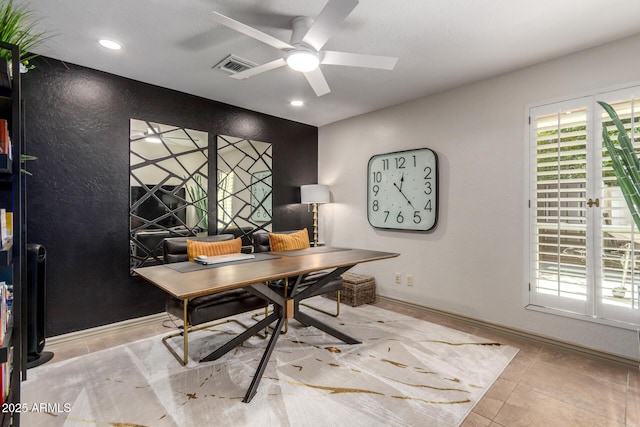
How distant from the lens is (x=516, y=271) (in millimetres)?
2898

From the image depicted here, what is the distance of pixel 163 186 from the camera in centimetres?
329

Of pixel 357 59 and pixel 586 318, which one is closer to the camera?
pixel 357 59

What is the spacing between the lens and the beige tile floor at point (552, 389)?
1.77 m

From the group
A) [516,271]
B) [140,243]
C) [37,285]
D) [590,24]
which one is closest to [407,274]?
[516,271]

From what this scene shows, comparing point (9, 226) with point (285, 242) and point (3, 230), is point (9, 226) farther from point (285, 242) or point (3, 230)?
point (285, 242)

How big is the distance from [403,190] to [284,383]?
257 cm

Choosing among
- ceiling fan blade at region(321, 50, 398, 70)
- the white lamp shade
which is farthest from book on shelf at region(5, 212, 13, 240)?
the white lamp shade

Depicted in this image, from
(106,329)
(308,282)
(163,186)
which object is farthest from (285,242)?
(106,329)

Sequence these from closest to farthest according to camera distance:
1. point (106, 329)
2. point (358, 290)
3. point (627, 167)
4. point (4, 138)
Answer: point (4, 138) → point (627, 167) → point (106, 329) → point (358, 290)

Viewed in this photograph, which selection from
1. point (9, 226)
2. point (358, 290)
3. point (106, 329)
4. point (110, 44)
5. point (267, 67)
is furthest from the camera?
point (358, 290)

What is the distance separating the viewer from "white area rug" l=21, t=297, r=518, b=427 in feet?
5.81

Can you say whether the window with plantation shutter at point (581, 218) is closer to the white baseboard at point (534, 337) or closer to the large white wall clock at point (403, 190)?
the white baseboard at point (534, 337)

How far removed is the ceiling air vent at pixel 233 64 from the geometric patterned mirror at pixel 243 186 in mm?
1053

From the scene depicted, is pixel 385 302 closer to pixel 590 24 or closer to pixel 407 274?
pixel 407 274
